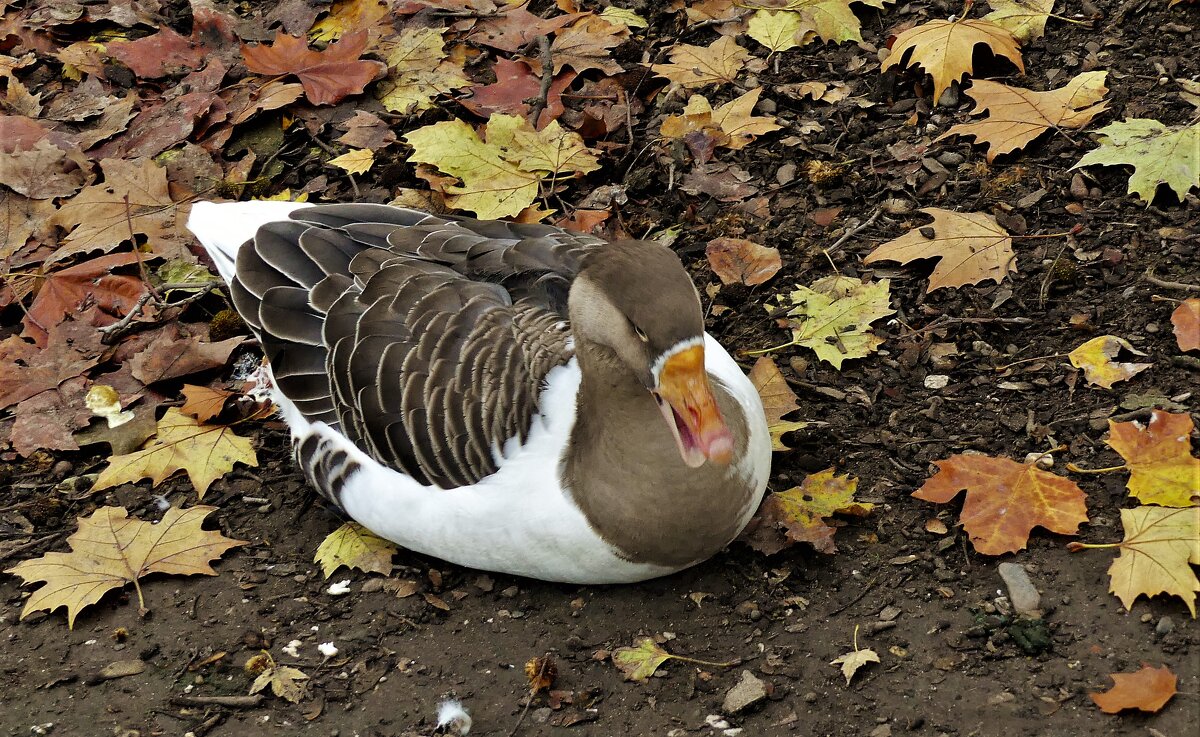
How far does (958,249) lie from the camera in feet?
15.7

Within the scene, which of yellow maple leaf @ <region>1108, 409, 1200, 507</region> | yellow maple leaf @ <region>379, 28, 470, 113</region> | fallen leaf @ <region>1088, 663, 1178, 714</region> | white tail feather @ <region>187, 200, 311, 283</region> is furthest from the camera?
yellow maple leaf @ <region>379, 28, 470, 113</region>

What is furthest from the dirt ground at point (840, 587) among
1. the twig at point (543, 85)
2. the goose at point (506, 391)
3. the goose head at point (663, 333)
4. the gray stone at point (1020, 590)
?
the twig at point (543, 85)

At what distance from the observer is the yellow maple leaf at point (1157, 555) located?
335cm

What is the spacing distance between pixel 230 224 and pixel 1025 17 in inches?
150

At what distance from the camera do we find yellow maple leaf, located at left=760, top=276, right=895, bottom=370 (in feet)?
15.4

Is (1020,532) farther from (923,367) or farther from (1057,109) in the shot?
(1057,109)

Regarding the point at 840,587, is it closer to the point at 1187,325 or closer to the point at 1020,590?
the point at 1020,590

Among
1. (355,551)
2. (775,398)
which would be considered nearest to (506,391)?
(355,551)

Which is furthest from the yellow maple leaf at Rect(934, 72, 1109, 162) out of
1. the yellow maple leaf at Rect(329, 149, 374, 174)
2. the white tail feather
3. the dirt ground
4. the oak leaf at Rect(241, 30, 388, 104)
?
the oak leaf at Rect(241, 30, 388, 104)

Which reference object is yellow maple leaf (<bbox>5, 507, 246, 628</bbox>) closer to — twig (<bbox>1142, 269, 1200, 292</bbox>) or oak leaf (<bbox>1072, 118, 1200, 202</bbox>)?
twig (<bbox>1142, 269, 1200, 292</bbox>)

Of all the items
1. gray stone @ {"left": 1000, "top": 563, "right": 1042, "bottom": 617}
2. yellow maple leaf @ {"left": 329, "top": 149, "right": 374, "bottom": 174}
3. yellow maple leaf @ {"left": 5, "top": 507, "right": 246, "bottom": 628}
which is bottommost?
yellow maple leaf @ {"left": 5, "top": 507, "right": 246, "bottom": 628}

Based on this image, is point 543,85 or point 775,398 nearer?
point 775,398

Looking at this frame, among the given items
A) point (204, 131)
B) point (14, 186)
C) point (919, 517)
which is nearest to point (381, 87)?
point (204, 131)

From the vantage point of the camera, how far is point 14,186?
6.00 m
